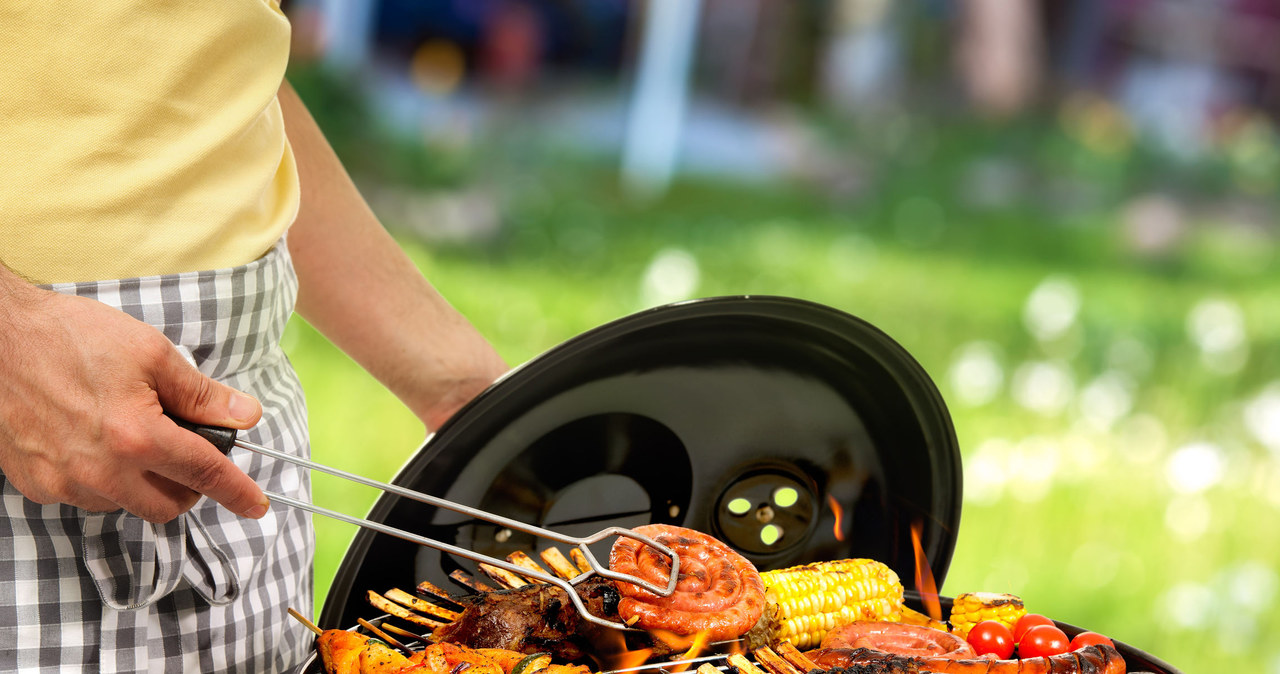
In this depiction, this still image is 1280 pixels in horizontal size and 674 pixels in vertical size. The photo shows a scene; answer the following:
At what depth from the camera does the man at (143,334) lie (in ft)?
2.59

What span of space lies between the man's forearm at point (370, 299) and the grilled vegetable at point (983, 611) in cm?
67

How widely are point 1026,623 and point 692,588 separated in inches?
14.7

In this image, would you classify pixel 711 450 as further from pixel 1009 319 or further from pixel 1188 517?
pixel 1009 319

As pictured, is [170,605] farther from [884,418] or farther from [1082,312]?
[1082,312]

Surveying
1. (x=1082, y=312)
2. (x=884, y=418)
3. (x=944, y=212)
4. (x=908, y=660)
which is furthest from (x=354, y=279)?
(x=944, y=212)

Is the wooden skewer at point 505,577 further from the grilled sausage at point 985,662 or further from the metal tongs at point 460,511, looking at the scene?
the grilled sausage at point 985,662

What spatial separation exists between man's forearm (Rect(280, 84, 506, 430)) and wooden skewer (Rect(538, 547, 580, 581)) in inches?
13.2

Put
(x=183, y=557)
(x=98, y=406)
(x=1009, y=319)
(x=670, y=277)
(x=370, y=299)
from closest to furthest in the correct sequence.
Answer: (x=98, y=406) < (x=183, y=557) < (x=370, y=299) < (x=1009, y=319) < (x=670, y=277)

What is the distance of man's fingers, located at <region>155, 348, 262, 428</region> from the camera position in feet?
2.59

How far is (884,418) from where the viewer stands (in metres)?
1.18

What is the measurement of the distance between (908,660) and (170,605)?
2.40 ft

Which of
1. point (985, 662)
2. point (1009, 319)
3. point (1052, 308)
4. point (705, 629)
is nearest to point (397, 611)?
point (705, 629)

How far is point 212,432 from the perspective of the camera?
0.80 m

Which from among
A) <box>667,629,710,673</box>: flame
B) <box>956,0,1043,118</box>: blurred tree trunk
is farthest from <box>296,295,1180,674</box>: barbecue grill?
<box>956,0,1043,118</box>: blurred tree trunk
